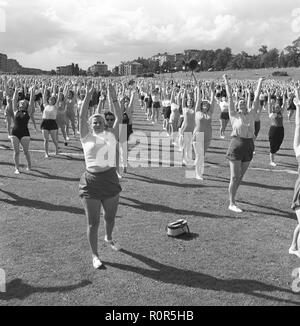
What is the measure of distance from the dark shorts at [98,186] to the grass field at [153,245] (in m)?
1.02

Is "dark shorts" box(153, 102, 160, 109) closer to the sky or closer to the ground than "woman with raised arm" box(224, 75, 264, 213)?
closer to the sky

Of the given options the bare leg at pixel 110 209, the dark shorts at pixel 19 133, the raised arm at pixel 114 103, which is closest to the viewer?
the bare leg at pixel 110 209

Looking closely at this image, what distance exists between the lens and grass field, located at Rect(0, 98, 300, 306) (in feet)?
16.5

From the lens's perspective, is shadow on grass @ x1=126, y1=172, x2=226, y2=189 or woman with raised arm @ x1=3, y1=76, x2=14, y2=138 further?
woman with raised arm @ x1=3, y1=76, x2=14, y2=138

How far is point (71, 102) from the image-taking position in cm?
1592

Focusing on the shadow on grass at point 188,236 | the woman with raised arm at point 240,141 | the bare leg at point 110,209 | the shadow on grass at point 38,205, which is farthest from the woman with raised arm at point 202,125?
the bare leg at point 110,209

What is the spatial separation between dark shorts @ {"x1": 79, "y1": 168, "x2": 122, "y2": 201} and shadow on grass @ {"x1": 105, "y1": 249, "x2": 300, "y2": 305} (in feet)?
3.43

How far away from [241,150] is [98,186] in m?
3.22

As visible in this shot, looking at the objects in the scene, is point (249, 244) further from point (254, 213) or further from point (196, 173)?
point (196, 173)

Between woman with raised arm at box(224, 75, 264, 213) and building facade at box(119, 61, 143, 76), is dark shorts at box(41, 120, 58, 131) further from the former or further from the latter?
building facade at box(119, 61, 143, 76)

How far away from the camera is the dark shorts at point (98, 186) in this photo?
5.36m

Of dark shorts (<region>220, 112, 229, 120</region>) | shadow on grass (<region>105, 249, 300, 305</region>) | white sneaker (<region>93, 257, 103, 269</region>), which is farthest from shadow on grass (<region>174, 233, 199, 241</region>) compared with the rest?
dark shorts (<region>220, 112, 229, 120</region>)

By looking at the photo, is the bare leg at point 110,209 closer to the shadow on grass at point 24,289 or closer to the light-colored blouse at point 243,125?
the shadow on grass at point 24,289
